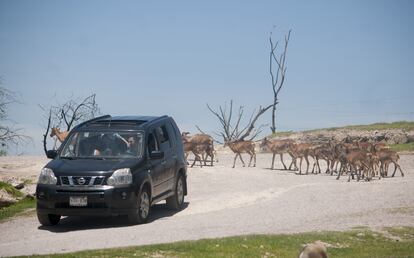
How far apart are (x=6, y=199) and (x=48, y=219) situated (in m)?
5.07

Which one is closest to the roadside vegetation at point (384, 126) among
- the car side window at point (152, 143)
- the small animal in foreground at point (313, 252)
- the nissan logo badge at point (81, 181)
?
the car side window at point (152, 143)

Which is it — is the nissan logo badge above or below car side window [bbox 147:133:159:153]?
below

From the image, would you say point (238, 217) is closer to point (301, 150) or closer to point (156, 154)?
point (156, 154)

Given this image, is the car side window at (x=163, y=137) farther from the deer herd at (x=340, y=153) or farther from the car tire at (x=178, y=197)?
the deer herd at (x=340, y=153)

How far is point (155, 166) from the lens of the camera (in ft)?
53.5

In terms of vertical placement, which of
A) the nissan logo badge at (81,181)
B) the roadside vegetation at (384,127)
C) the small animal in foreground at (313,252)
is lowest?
the small animal in foreground at (313,252)

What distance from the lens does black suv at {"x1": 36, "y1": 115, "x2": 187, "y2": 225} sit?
48.2 feet

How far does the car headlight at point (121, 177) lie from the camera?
14.8 meters

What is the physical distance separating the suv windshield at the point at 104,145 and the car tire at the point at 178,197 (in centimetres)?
232

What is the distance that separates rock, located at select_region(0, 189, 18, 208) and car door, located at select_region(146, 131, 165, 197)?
5.60m

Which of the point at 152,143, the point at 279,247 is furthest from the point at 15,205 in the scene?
the point at 279,247

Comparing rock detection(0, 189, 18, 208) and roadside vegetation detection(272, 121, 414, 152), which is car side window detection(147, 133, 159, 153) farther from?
roadside vegetation detection(272, 121, 414, 152)

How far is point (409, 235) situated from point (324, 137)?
2435 centimetres

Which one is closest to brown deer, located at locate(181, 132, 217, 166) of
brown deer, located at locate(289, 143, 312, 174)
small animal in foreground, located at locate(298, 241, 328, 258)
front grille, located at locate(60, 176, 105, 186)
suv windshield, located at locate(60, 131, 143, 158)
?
brown deer, located at locate(289, 143, 312, 174)
